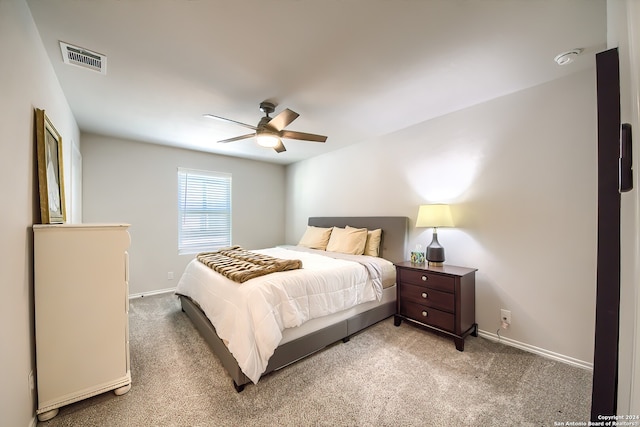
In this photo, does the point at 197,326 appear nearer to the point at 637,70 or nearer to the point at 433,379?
the point at 433,379

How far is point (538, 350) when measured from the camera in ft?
7.34

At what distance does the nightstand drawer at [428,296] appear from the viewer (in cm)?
238

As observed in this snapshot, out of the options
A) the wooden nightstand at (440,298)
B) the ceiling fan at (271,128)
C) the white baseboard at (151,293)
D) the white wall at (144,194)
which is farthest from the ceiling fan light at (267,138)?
the white baseboard at (151,293)

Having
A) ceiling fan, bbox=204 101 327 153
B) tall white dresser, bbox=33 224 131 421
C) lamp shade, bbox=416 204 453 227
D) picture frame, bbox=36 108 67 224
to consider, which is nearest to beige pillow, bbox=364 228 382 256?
lamp shade, bbox=416 204 453 227

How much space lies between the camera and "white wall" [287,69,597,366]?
6.71 feet

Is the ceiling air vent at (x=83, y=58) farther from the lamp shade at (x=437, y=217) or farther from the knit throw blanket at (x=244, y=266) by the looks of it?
the lamp shade at (x=437, y=217)

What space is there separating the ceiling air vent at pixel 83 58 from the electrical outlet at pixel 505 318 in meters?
4.08

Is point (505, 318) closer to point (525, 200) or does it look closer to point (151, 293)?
point (525, 200)

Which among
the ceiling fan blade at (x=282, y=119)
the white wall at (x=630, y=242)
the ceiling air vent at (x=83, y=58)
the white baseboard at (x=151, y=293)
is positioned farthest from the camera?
the white baseboard at (x=151, y=293)

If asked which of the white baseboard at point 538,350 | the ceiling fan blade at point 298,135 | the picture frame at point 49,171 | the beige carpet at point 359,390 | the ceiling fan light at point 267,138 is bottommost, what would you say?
the beige carpet at point 359,390

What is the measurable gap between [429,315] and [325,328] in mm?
1101

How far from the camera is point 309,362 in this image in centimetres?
213

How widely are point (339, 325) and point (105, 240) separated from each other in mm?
2017

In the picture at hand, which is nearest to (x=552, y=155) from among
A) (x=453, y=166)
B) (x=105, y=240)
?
(x=453, y=166)
